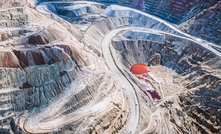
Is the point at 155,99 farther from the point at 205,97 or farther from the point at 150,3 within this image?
the point at 150,3

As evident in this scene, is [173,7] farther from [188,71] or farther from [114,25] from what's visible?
[188,71]

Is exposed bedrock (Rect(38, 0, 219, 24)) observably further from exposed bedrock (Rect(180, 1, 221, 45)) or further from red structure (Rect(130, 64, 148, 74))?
red structure (Rect(130, 64, 148, 74))

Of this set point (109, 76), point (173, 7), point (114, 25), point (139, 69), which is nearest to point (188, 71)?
point (139, 69)

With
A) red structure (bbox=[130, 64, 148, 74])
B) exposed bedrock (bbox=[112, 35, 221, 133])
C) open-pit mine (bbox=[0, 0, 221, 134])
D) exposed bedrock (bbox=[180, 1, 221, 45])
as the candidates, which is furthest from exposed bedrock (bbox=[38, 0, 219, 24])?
red structure (bbox=[130, 64, 148, 74])

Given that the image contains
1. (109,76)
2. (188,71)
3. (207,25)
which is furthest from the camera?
(207,25)

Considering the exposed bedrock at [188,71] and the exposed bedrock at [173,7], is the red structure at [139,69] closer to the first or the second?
the exposed bedrock at [188,71]

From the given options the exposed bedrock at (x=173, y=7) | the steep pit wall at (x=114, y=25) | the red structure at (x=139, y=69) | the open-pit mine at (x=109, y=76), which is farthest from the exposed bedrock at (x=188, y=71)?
the exposed bedrock at (x=173, y=7)
